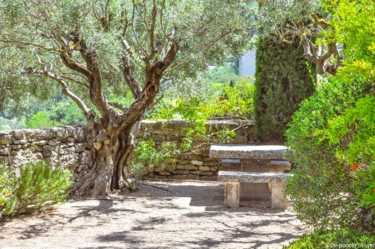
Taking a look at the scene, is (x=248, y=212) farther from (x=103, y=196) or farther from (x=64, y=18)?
(x=64, y=18)

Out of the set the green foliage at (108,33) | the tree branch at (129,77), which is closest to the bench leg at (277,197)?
the green foliage at (108,33)

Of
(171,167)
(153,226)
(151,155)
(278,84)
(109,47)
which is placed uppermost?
(278,84)

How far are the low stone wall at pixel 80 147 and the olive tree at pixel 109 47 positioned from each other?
0.75 metres

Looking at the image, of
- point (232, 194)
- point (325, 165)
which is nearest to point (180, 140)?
point (232, 194)

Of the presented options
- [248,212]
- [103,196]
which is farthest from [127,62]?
[248,212]

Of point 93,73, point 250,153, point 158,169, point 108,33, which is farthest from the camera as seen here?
point 158,169

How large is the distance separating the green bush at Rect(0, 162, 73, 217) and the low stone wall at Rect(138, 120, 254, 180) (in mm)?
4694

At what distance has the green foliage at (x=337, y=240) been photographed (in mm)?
4017

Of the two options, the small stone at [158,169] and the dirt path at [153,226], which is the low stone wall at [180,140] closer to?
the small stone at [158,169]

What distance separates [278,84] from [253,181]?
3.88 meters

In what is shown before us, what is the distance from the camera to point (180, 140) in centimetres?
1274

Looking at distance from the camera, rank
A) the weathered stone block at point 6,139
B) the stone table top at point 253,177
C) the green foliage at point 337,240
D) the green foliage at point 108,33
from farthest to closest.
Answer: the weathered stone block at point 6,139
the stone table top at point 253,177
the green foliage at point 108,33
the green foliage at point 337,240

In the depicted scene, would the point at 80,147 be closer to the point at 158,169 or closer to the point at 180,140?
the point at 158,169

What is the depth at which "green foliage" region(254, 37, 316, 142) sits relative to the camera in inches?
456
